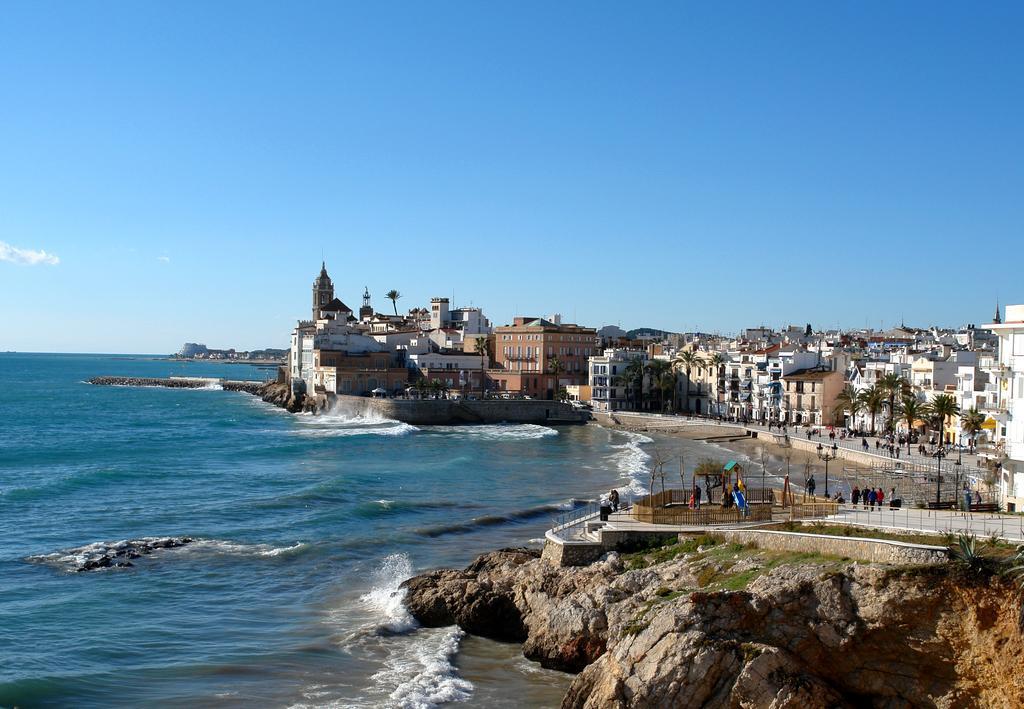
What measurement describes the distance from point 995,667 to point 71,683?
61.3ft

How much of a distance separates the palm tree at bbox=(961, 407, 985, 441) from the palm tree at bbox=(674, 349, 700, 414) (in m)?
44.6

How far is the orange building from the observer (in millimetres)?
111188

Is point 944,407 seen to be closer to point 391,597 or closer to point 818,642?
point 391,597

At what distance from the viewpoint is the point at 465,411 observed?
9450cm

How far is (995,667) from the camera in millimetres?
16484

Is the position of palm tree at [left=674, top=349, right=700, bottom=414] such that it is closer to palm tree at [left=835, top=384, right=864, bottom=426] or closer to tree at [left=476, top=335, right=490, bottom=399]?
palm tree at [left=835, top=384, right=864, bottom=426]

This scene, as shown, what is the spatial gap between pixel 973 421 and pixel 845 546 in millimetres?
38230

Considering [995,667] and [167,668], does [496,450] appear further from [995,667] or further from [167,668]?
[995,667]

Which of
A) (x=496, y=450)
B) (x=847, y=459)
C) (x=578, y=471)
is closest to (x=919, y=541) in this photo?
(x=578, y=471)

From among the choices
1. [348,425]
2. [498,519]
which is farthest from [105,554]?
[348,425]

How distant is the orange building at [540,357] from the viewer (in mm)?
111188

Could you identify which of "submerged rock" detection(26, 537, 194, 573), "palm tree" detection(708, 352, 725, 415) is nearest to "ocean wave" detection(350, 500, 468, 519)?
"submerged rock" detection(26, 537, 194, 573)

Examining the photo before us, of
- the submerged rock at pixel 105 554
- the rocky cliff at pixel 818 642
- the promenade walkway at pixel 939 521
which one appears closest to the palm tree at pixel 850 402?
the promenade walkway at pixel 939 521

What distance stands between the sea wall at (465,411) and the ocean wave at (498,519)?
164 ft
